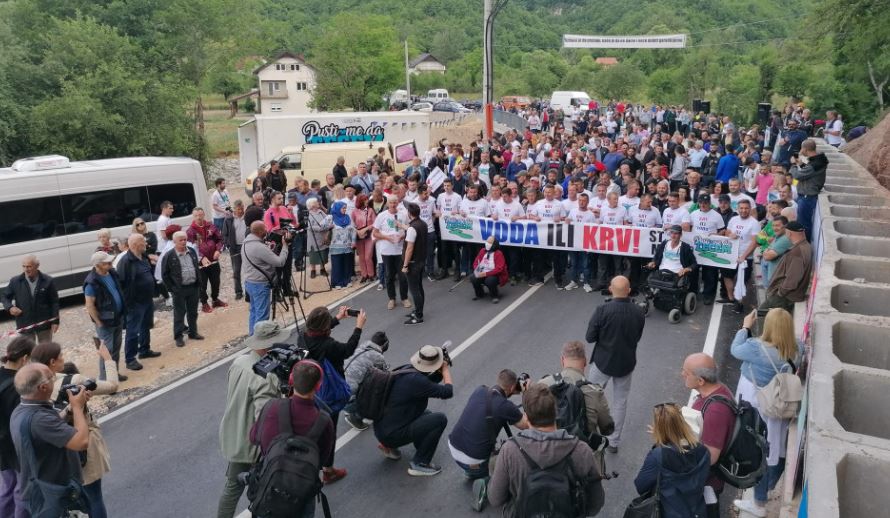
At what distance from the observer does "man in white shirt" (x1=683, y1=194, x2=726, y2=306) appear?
38.9 feet

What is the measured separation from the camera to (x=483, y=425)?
241 inches

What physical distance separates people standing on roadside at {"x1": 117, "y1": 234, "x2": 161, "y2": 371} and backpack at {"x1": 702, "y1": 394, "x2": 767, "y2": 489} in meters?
8.07

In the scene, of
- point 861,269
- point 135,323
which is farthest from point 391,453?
point 861,269

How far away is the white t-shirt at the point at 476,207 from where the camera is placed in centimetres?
1383

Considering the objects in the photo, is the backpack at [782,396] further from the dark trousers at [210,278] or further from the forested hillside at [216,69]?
the forested hillside at [216,69]

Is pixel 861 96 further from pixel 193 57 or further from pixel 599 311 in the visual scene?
pixel 193 57

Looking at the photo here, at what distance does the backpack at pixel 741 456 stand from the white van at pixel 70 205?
41.4 ft

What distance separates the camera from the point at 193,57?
4400 cm

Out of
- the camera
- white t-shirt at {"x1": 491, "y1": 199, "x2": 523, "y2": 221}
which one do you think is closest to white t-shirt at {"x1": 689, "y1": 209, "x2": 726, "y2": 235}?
white t-shirt at {"x1": 491, "y1": 199, "x2": 523, "y2": 221}

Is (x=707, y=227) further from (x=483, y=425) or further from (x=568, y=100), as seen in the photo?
(x=568, y=100)

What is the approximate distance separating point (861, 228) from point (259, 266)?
9135mm

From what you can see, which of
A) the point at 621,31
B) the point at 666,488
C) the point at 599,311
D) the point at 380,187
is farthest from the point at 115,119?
the point at 621,31

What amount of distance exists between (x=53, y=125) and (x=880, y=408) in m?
26.0

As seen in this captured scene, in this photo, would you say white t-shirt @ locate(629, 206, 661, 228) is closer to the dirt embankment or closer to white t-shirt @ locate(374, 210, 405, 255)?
white t-shirt @ locate(374, 210, 405, 255)
